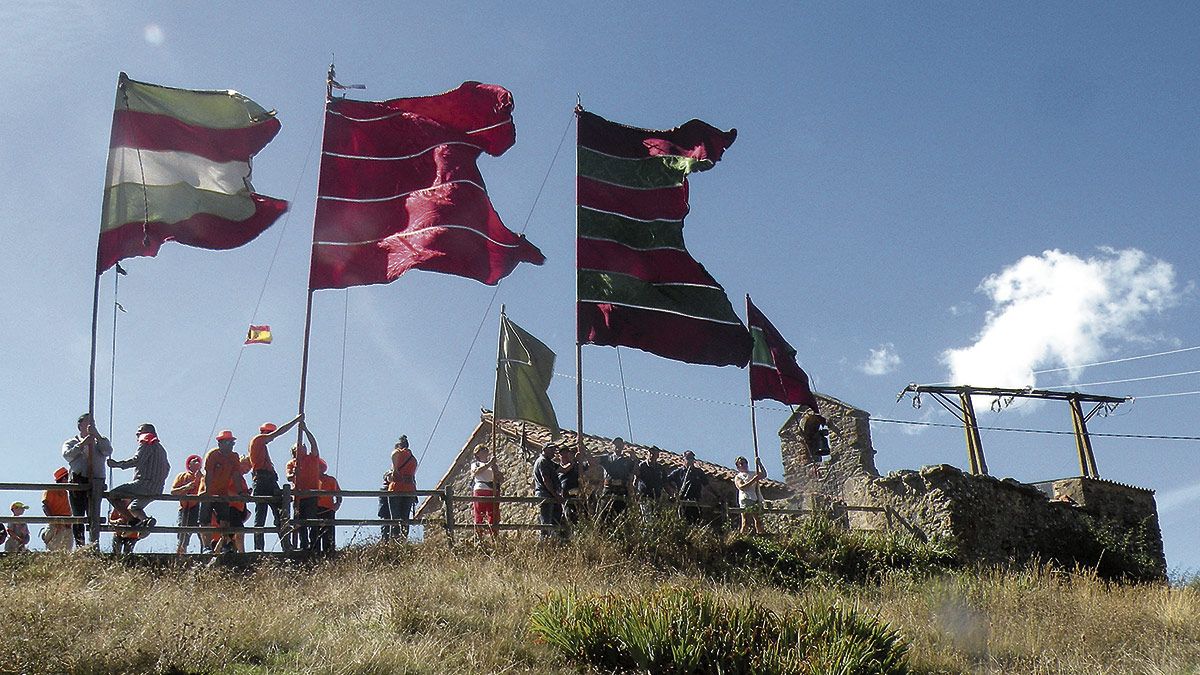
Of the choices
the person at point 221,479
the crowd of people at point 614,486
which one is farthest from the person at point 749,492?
the person at point 221,479

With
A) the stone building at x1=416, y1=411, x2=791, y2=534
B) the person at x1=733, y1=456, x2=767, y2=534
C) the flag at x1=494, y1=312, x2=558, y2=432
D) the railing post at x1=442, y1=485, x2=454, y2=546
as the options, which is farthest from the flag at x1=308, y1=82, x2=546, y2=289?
the stone building at x1=416, y1=411, x2=791, y2=534

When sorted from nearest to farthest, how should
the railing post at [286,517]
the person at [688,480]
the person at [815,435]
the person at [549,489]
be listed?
the railing post at [286,517] < the person at [549,489] < the person at [688,480] < the person at [815,435]

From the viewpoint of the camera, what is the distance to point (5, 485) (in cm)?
1323

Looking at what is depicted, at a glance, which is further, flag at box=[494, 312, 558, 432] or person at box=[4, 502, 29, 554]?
flag at box=[494, 312, 558, 432]

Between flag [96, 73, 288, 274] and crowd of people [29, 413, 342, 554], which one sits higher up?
flag [96, 73, 288, 274]

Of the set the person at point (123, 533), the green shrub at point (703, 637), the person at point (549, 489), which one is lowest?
the green shrub at point (703, 637)

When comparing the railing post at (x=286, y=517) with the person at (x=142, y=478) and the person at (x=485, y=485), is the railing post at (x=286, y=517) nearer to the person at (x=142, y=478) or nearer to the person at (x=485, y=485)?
the person at (x=142, y=478)

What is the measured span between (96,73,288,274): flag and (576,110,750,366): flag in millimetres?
5346

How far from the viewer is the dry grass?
10180mm

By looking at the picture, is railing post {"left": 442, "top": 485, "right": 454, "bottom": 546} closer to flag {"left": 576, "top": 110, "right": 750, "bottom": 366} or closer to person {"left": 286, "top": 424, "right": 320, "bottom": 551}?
person {"left": 286, "top": 424, "right": 320, "bottom": 551}

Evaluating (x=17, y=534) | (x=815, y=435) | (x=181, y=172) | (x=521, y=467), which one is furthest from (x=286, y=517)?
(x=815, y=435)

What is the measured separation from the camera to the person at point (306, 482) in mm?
15355

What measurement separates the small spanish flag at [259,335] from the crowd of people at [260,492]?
5.37 ft

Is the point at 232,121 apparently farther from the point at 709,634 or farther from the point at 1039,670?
the point at 1039,670
